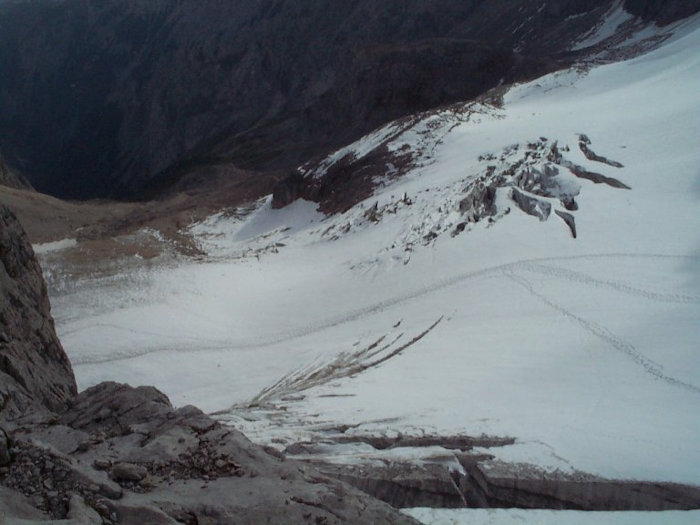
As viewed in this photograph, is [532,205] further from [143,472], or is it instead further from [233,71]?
[233,71]

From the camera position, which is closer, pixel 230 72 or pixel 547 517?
pixel 547 517

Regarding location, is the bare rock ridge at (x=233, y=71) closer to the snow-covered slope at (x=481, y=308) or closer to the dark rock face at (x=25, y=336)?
the snow-covered slope at (x=481, y=308)

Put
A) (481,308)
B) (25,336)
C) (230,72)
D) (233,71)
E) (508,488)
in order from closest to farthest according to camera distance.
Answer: (508,488)
(25,336)
(481,308)
(233,71)
(230,72)

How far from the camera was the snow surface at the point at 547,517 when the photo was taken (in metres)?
6.09

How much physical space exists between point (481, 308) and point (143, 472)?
10.2 meters

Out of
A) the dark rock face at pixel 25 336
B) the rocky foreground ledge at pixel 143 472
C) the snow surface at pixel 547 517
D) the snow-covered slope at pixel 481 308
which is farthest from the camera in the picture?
the snow-covered slope at pixel 481 308

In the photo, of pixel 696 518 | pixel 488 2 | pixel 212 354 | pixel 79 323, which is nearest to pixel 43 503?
pixel 696 518

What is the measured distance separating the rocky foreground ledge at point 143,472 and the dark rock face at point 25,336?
0.10m

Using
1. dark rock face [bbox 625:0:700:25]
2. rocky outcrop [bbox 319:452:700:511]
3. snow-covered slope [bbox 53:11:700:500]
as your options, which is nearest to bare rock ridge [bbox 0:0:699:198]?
dark rock face [bbox 625:0:700:25]

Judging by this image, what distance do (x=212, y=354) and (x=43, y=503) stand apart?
10.6m

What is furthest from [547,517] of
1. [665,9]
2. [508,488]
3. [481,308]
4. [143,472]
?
[665,9]

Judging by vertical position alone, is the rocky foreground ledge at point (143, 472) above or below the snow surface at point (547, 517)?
above

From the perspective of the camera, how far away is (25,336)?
8.63 meters

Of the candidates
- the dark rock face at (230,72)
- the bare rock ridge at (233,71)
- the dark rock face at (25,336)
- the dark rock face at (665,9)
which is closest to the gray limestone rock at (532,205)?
the dark rock face at (25,336)
